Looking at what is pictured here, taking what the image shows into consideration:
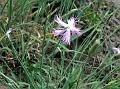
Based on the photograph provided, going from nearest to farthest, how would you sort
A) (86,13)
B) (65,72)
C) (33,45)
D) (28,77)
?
(28,77) < (65,72) < (33,45) < (86,13)

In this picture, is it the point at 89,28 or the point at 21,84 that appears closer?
the point at 21,84

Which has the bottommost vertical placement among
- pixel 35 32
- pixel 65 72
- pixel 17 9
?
pixel 65 72

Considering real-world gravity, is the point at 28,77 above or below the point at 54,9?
below

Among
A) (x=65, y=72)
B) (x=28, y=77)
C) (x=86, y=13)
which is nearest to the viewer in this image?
(x=28, y=77)

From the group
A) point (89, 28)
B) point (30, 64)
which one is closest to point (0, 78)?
point (30, 64)

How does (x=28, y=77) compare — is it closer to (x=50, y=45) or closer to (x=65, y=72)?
(x=65, y=72)

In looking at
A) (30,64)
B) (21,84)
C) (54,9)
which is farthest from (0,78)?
(54,9)
